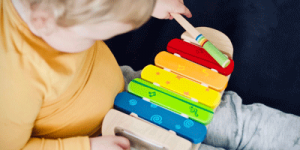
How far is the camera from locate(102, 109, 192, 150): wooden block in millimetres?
545

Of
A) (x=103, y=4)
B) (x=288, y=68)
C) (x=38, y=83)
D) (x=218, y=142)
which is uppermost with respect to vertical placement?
(x=103, y=4)

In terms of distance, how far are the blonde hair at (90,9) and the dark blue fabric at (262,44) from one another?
691mm

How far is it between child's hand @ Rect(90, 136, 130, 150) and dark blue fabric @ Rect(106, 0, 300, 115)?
0.59m

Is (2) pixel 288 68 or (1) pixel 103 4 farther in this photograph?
(2) pixel 288 68

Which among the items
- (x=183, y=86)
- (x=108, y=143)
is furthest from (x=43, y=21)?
(x=183, y=86)

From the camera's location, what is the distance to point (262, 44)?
0.98 metres

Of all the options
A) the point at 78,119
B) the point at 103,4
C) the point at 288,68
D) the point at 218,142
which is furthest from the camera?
the point at 288,68

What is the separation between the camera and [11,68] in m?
0.41

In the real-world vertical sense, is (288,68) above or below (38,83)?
below

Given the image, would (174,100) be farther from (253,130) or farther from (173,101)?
(253,130)

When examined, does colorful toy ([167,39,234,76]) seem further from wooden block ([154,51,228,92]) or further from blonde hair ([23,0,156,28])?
blonde hair ([23,0,156,28])

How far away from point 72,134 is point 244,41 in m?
0.72

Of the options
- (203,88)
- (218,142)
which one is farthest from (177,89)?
(218,142)

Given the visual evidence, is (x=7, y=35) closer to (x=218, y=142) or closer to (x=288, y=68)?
(x=218, y=142)
